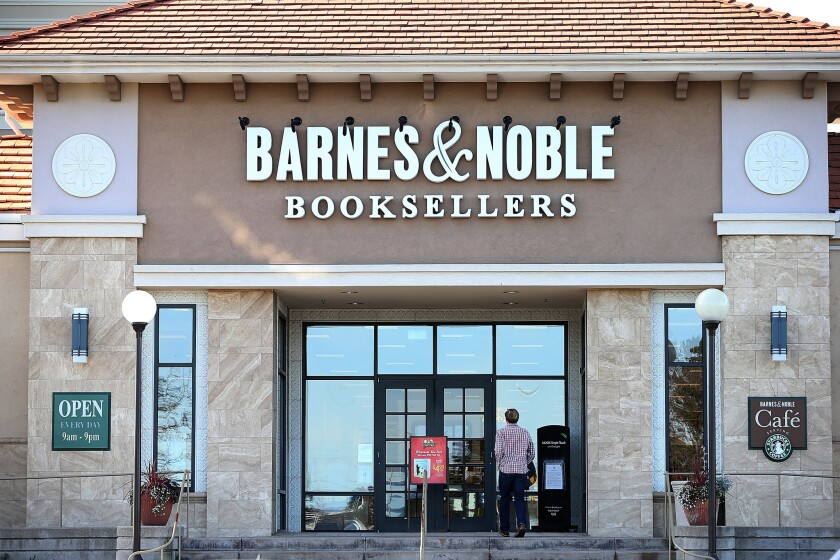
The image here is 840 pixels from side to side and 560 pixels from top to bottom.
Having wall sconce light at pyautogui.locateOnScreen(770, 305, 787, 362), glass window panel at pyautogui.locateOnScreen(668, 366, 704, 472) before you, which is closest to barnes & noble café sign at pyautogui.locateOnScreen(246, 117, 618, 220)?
glass window panel at pyautogui.locateOnScreen(668, 366, 704, 472)

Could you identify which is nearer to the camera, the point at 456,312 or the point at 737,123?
the point at 737,123

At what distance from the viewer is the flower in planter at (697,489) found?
1755 cm

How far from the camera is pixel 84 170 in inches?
763

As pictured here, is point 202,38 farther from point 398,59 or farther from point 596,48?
point 596,48

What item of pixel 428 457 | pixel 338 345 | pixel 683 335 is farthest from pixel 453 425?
pixel 683 335

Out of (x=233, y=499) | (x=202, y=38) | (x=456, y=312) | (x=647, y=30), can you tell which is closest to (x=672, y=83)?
(x=647, y=30)

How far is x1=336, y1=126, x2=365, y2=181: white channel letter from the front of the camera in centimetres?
1922

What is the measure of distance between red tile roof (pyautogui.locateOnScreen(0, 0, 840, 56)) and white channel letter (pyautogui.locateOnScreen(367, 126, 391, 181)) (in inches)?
43.7

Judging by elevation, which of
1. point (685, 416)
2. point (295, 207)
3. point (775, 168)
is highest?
point (775, 168)

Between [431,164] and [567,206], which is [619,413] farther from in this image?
[431,164]

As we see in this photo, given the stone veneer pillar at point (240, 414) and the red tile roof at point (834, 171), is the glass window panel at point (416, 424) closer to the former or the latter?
the stone veneer pillar at point (240, 414)

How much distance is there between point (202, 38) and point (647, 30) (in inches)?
253

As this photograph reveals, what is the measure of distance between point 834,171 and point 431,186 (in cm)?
626

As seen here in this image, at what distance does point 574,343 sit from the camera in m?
22.1
